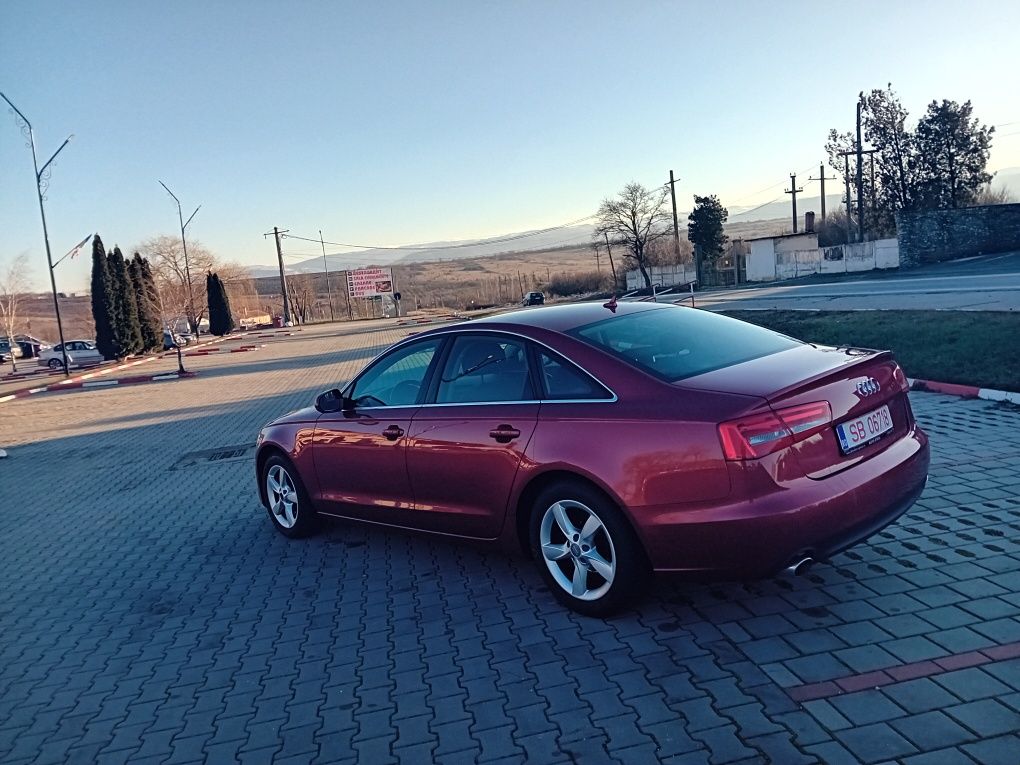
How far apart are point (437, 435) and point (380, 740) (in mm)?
1874

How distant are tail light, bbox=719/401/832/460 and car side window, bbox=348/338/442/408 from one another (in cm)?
218

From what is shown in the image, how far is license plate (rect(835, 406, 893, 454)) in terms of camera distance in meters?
3.76

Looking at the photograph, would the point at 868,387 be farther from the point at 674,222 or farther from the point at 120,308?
the point at 674,222

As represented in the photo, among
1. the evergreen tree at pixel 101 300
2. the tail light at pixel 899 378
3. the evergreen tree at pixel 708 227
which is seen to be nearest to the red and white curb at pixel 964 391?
the tail light at pixel 899 378

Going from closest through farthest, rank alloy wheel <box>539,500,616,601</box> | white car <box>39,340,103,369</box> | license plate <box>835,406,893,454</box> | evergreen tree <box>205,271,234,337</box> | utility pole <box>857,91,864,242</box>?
license plate <box>835,406,893,454</box> → alloy wheel <box>539,500,616,601</box> → white car <box>39,340,103,369</box> → utility pole <box>857,91,864,242</box> → evergreen tree <box>205,271,234,337</box>

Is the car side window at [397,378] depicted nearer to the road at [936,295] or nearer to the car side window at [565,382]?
the car side window at [565,382]

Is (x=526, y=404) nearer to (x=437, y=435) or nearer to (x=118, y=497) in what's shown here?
(x=437, y=435)

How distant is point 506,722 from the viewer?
330cm

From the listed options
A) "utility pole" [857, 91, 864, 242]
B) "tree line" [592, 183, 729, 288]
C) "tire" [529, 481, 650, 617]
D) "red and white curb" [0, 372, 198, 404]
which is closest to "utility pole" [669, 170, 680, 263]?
"tree line" [592, 183, 729, 288]

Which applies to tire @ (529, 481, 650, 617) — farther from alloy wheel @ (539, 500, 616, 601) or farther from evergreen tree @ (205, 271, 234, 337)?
evergreen tree @ (205, 271, 234, 337)

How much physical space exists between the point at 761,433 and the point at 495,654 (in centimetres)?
169

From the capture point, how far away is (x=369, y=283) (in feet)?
260

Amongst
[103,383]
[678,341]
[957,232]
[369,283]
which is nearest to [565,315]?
[678,341]

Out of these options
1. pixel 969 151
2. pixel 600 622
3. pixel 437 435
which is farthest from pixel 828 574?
pixel 969 151
